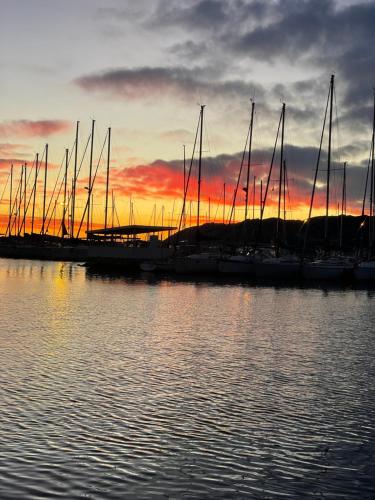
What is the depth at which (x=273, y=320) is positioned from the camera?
3256 cm

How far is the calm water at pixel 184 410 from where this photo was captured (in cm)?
954

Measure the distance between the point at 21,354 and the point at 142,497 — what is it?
1191 cm

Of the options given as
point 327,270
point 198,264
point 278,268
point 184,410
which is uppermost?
point 327,270

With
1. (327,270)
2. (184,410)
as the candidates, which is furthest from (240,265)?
(184,410)

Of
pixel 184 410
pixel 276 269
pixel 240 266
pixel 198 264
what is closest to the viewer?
pixel 184 410

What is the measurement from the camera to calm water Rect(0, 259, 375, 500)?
376 inches

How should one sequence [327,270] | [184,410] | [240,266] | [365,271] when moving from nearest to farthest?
[184,410] → [365,271] → [327,270] → [240,266]

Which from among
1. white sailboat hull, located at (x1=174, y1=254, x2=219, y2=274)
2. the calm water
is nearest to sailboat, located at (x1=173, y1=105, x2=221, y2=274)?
white sailboat hull, located at (x1=174, y1=254, x2=219, y2=274)

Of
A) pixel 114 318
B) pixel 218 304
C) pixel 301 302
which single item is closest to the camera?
pixel 114 318

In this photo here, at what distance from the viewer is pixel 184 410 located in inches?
537

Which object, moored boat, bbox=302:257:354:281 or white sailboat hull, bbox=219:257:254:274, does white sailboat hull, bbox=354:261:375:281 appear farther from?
white sailboat hull, bbox=219:257:254:274

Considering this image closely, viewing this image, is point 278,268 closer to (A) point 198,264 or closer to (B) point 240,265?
Result: (B) point 240,265

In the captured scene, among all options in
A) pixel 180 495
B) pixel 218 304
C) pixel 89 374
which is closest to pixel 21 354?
pixel 89 374

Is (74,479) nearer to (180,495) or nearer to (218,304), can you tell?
(180,495)
